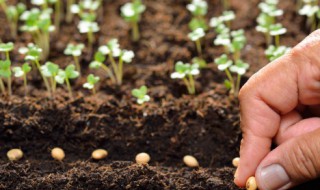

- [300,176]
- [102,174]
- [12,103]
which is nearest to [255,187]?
[300,176]

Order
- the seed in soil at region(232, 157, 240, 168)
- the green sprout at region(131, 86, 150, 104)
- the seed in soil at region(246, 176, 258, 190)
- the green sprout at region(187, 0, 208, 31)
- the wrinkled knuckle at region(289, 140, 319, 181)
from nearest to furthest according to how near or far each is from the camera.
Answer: the wrinkled knuckle at region(289, 140, 319, 181) < the seed in soil at region(246, 176, 258, 190) < the seed in soil at region(232, 157, 240, 168) < the green sprout at region(131, 86, 150, 104) < the green sprout at region(187, 0, 208, 31)

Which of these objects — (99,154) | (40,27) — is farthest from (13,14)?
(99,154)

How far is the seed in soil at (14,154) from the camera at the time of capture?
6.95 feet

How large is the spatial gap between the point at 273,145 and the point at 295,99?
8.4 inches

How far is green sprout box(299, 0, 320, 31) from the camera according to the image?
2.61 meters

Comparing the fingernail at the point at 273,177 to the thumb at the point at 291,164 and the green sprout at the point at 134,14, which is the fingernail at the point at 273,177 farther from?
the green sprout at the point at 134,14

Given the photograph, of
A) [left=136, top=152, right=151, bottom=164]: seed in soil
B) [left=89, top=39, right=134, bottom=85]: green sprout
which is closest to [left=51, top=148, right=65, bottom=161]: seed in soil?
[left=136, top=152, right=151, bottom=164]: seed in soil

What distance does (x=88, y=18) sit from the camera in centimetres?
264

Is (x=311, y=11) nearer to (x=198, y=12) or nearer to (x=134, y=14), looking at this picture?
(x=198, y=12)

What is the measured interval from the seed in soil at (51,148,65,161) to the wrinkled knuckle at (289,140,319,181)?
2.71 ft

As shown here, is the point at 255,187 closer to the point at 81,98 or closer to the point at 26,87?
the point at 81,98

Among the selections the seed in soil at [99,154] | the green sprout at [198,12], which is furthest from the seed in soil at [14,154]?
the green sprout at [198,12]

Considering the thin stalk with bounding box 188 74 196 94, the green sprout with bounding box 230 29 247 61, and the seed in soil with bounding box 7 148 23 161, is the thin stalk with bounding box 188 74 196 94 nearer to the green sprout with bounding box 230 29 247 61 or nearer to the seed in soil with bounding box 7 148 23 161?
the green sprout with bounding box 230 29 247 61

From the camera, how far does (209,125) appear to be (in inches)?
88.8
